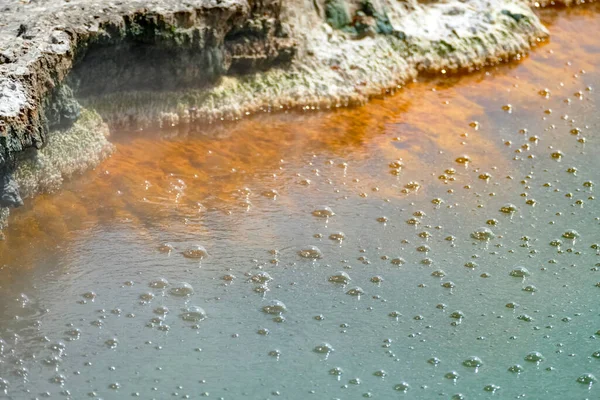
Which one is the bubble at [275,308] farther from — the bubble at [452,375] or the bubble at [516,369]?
the bubble at [516,369]

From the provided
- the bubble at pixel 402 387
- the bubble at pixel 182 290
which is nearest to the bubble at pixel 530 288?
the bubble at pixel 402 387

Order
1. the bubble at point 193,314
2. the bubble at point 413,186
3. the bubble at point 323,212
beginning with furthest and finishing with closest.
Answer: the bubble at point 413,186 → the bubble at point 323,212 → the bubble at point 193,314

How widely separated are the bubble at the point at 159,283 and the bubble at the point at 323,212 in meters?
0.54

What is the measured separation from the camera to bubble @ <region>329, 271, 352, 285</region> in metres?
2.36

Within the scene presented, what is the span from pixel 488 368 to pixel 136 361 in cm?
81

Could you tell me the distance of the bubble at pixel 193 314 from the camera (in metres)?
2.18

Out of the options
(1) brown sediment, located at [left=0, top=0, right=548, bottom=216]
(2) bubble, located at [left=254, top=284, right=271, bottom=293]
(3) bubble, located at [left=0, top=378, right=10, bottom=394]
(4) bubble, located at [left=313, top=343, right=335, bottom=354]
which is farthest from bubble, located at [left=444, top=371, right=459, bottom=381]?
(1) brown sediment, located at [left=0, top=0, right=548, bottom=216]

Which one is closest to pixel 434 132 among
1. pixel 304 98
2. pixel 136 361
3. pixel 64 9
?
pixel 304 98

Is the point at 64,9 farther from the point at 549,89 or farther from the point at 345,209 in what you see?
the point at 549,89

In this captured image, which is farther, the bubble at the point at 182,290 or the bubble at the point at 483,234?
the bubble at the point at 483,234

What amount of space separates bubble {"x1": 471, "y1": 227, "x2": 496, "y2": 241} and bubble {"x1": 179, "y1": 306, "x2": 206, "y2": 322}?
34.0 inches

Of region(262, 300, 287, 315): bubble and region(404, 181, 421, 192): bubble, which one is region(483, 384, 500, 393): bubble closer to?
region(262, 300, 287, 315): bubble

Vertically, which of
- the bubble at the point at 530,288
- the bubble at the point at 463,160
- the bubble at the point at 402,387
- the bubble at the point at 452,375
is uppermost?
the bubble at the point at 463,160

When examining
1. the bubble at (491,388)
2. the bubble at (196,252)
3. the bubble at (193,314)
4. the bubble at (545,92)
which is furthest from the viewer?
the bubble at (545,92)
